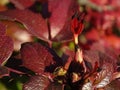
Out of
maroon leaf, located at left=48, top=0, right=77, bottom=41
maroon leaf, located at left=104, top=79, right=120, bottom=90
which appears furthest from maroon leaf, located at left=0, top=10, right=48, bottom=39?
maroon leaf, located at left=104, top=79, right=120, bottom=90

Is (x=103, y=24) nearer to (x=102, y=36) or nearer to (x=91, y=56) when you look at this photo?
(x=102, y=36)

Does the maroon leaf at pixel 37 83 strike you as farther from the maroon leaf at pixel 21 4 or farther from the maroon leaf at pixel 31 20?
the maroon leaf at pixel 21 4

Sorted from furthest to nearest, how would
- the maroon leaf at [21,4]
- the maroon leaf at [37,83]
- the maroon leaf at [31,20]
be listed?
the maroon leaf at [21,4] → the maroon leaf at [31,20] → the maroon leaf at [37,83]

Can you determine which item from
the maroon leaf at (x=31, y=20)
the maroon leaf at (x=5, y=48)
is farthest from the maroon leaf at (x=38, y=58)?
the maroon leaf at (x=31, y=20)

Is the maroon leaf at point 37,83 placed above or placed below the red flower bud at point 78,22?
below

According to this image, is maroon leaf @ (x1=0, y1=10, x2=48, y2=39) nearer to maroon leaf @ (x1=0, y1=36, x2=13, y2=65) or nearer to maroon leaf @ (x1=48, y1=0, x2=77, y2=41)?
maroon leaf @ (x1=48, y1=0, x2=77, y2=41)

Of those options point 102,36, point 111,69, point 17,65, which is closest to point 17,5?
point 17,65

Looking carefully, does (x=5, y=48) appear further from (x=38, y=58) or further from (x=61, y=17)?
(x=61, y=17)
